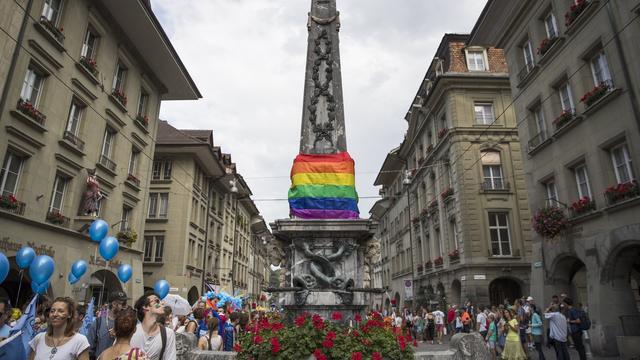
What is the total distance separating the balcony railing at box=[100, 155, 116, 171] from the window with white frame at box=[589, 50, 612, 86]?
1880cm

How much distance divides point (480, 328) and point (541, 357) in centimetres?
498

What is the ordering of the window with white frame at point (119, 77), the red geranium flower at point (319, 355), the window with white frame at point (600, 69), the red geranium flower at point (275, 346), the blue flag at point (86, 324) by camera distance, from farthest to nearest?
1. the window with white frame at point (119, 77)
2. the window with white frame at point (600, 69)
3. the blue flag at point (86, 324)
4. the red geranium flower at point (275, 346)
5. the red geranium flower at point (319, 355)

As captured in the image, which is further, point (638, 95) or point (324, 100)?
point (638, 95)

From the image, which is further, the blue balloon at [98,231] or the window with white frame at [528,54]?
the window with white frame at [528,54]

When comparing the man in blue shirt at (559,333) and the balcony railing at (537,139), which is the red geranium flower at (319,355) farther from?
the balcony railing at (537,139)

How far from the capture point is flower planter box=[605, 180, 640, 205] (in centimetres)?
1148

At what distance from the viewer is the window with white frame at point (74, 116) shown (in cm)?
1591

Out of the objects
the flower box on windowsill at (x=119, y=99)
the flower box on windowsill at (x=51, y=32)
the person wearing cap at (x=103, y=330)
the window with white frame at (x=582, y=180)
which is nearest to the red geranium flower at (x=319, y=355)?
the person wearing cap at (x=103, y=330)

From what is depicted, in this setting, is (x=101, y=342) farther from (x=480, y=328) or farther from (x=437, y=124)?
(x=437, y=124)

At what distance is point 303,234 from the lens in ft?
23.1

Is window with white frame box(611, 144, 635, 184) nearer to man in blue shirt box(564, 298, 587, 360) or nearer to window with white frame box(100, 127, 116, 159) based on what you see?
man in blue shirt box(564, 298, 587, 360)

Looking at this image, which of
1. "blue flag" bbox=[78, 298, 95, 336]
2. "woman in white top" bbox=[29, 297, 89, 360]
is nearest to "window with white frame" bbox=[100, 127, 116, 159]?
"blue flag" bbox=[78, 298, 95, 336]

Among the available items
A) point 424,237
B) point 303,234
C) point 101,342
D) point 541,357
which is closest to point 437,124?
point 424,237

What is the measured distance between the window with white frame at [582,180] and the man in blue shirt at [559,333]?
19.0ft
